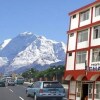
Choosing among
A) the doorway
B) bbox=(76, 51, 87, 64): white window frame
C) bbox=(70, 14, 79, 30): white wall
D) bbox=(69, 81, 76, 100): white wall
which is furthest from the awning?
bbox=(70, 14, 79, 30): white wall

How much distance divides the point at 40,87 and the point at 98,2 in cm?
1164

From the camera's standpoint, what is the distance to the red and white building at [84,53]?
36.4 m

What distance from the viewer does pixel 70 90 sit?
135ft

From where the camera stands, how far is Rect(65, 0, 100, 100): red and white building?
3638cm

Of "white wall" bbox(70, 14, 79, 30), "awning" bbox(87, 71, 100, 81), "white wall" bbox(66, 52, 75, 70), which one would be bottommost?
"awning" bbox(87, 71, 100, 81)

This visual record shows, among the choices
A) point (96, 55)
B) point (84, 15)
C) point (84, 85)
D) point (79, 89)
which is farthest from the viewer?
point (84, 15)

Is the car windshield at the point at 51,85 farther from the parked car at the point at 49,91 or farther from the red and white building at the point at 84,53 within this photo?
the red and white building at the point at 84,53

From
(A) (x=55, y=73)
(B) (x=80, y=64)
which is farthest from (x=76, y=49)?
(A) (x=55, y=73)

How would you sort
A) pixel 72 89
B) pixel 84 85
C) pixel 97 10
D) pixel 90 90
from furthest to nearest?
pixel 72 89, pixel 84 85, pixel 97 10, pixel 90 90

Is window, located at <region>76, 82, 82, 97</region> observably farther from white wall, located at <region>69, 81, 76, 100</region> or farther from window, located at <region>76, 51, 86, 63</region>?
window, located at <region>76, 51, 86, 63</region>

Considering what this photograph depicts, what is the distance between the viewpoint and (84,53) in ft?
129

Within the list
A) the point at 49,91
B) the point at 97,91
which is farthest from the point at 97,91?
the point at 49,91

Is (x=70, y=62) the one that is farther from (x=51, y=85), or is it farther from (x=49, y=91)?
(x=49, y=91)

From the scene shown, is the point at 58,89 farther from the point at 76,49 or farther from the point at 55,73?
the point at 55,73
